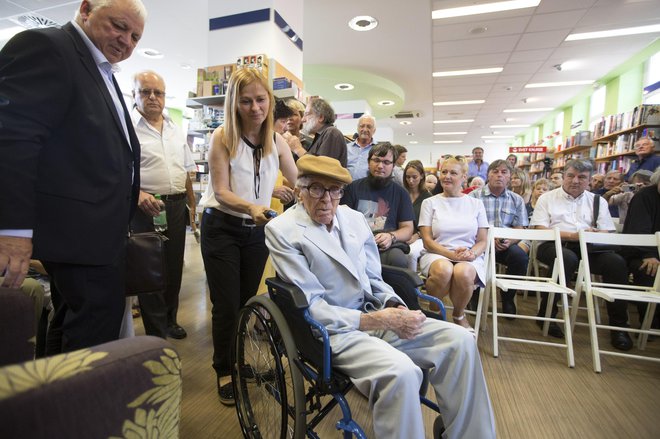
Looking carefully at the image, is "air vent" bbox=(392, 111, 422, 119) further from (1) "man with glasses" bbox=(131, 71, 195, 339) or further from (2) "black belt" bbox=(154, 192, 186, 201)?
(2) "black belt" bbox=(154, 192, 186, 201)

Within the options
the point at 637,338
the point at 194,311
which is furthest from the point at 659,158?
the point at 194,311

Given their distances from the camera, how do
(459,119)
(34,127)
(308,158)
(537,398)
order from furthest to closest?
(459,119) → (537,398) → (308,158) → (34,127)

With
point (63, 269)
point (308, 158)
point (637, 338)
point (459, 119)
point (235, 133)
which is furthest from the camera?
point (459, 119)

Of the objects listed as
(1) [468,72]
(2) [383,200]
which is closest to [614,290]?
(2) [383,200]

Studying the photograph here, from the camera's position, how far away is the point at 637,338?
2.63 metres

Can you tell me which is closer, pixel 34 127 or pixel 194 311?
pixel 34 127

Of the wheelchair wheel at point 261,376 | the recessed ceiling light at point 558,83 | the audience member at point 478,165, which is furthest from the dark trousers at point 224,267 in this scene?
the recessed ceiling light at point 558,83

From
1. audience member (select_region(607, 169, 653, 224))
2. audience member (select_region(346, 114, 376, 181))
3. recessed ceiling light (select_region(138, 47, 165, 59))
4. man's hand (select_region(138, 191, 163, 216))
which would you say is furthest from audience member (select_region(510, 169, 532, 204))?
recessed ceiling light (select_region(138, 47, 165, 59))

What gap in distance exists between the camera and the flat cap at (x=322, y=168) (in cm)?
126

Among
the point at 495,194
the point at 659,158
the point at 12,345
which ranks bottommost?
the point at 12,345

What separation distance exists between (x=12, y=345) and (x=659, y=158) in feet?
22.2

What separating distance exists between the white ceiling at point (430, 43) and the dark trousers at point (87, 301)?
4.52 metres

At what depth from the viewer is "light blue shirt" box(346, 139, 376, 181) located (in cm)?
310

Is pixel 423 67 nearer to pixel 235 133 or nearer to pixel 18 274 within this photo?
pixel 235 133
